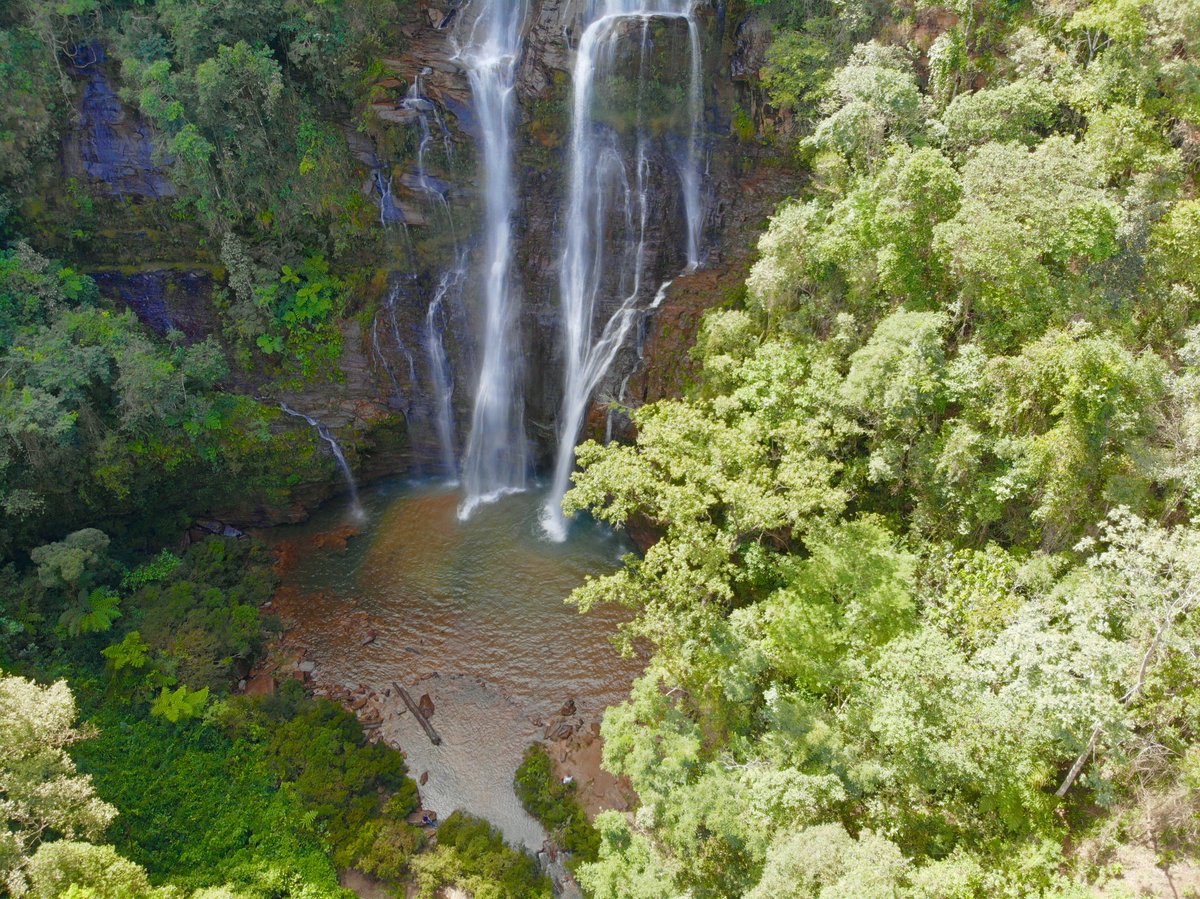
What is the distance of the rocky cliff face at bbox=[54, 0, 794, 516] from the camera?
2119 cm

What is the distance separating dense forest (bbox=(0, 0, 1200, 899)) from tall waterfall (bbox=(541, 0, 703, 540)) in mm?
1984

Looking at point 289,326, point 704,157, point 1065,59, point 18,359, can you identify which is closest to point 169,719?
point 18,359

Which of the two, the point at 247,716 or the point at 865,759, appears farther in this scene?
the point at 247,716

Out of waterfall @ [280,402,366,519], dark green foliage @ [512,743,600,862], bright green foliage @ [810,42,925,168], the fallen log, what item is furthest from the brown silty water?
bright green foliage @ [810,42,925,168]

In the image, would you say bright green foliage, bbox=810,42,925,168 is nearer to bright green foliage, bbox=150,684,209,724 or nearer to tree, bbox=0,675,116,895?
tree, bbox=0,675,116,895

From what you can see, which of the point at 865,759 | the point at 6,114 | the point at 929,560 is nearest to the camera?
the point at 865,759

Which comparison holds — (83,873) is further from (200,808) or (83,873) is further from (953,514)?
(953,514)

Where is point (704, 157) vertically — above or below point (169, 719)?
above

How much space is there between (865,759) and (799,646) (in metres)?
2.06

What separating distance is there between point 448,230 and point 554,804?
18026 mm

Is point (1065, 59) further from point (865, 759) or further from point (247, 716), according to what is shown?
point (247, 716)

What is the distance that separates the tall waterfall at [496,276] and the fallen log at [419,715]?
6.59m

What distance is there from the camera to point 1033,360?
1142 centimetres

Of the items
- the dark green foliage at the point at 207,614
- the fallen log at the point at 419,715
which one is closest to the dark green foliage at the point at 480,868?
the fallen log at the point at 419,715
